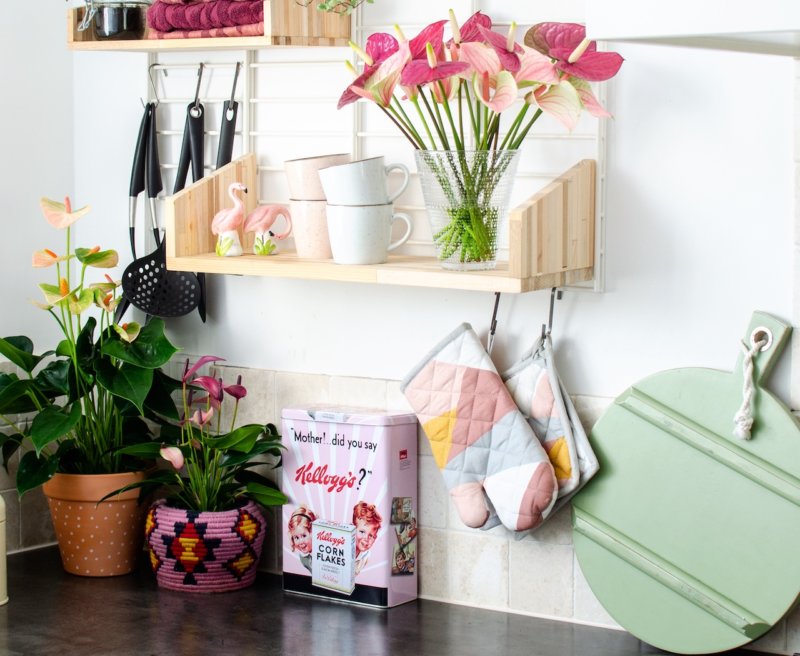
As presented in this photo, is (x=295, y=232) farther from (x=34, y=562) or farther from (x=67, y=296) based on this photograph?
(x=34, y=562)

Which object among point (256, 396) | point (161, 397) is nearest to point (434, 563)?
point (256, 396)

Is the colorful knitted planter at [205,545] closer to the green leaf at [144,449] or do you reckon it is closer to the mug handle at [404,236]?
the green leaf at [144,449]

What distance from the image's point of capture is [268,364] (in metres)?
1.95

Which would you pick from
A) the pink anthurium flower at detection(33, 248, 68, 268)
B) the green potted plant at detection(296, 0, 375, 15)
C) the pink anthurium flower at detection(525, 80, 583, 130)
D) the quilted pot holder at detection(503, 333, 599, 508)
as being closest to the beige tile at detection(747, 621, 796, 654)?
the quilted pot holder at detection(503, 333, 599, 508)

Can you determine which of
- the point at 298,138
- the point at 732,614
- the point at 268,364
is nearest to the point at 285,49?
the point at 298,138

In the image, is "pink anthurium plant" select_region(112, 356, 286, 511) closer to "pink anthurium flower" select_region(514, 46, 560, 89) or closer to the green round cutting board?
the green round cutting board

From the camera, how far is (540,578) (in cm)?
171

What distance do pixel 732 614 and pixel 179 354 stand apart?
3.22 feet

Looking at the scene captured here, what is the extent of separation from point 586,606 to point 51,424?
0.81 m

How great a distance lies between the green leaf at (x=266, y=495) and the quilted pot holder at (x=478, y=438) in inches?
10.3

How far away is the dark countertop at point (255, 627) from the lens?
1.59 meters

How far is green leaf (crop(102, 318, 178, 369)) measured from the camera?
1814mm

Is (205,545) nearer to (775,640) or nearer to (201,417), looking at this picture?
(201,417)

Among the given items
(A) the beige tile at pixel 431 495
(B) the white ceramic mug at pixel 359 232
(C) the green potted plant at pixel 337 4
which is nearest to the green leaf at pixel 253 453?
(A) the beige tile at pixel 431 495
